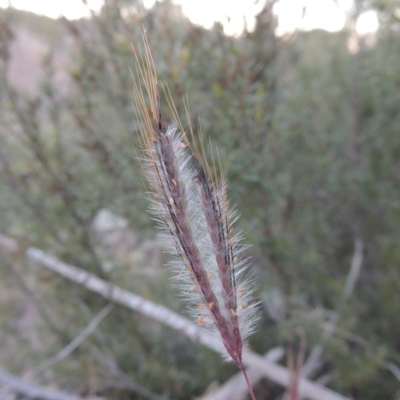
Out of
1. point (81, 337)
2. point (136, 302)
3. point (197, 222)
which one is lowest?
point (81, 337)

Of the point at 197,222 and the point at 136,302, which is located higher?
the point at 197,222

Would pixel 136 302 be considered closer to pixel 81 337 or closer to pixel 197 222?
pixel 81 337

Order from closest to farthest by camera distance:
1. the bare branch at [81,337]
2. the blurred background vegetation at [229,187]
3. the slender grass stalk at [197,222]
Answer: the slender grass stalk at [197,222]
the blurred background vegetation at [229,187]
the bare branch at [81,337]

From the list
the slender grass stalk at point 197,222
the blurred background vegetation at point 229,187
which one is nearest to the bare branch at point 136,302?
the blurred background vegetation at point 229,187

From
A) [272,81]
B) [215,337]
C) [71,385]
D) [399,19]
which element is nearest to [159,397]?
[71,385]

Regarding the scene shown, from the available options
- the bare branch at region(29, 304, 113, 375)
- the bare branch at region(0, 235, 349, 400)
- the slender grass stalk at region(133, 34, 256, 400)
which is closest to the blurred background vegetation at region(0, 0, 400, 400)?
the bare branch at region(0, 235, 349, 400)

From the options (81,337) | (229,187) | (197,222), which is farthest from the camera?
(81,337)

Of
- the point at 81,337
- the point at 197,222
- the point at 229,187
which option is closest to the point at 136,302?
the point at 81,337

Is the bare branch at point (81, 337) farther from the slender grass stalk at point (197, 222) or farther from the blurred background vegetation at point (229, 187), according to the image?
the slender grass stalk at point (197, 222)

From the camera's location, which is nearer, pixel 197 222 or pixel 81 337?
pixel 197 222
